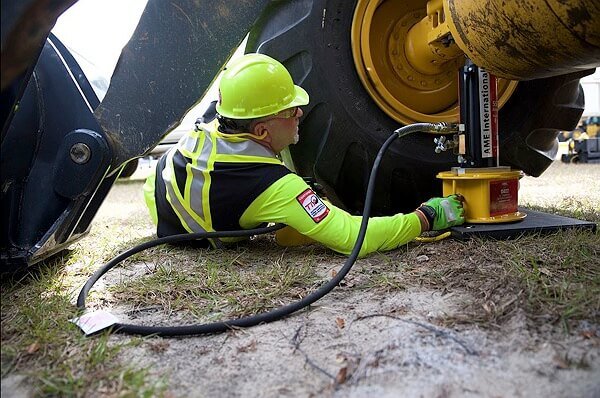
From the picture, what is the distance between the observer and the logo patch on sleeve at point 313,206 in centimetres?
156

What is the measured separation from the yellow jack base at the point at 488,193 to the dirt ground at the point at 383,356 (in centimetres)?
51

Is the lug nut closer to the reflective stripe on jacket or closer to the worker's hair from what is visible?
the reflective stripe on jacket

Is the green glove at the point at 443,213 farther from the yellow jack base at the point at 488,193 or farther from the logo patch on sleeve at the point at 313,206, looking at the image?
the logo patch on sleeve at the point at 313,206

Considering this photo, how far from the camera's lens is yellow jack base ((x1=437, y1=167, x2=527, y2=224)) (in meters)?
1.60

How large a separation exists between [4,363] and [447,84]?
158cm

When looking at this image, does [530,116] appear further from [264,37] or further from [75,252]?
[75,252]

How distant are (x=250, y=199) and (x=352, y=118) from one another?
426 mm

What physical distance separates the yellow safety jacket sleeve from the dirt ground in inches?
15.2

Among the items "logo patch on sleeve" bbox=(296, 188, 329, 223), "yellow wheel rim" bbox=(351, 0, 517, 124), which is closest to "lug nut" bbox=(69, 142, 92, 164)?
"logo patch on sleeve" bbox=(296, 188, 329, 223)

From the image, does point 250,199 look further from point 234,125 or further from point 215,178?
point 234,125

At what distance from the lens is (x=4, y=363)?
95 cm

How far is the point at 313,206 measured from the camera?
157 centimetres

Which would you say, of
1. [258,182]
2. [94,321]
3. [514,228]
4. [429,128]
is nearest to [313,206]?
[258,182]

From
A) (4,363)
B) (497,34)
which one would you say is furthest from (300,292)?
(497,34)
